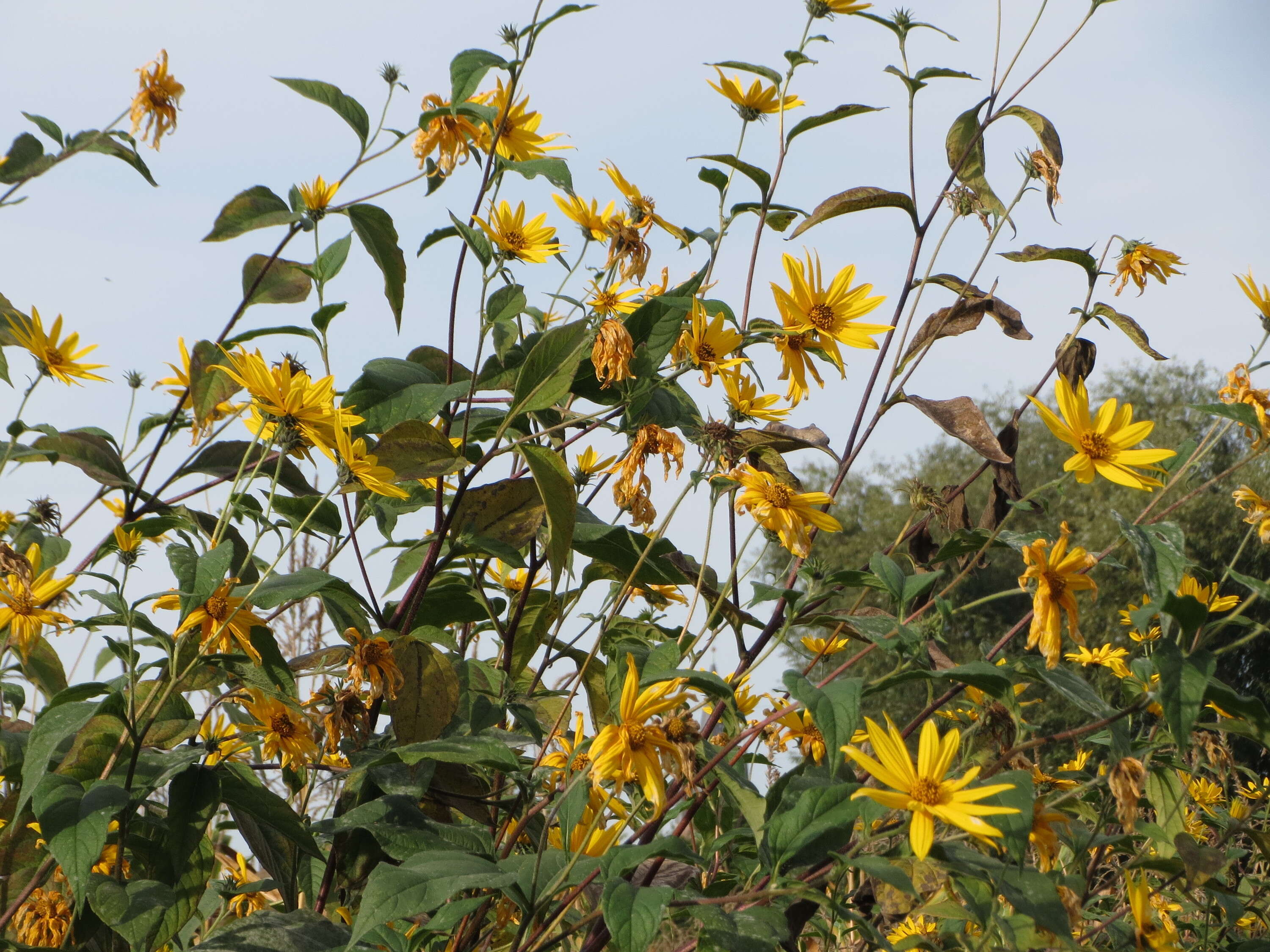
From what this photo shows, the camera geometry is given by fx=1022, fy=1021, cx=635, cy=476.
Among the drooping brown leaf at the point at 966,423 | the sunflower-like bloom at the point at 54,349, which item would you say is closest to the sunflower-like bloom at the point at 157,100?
the sunflower-like bloom at the point at 54,349

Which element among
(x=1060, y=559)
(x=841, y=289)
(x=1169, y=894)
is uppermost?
(x=841, y=289)

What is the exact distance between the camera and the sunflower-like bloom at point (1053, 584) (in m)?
0.80

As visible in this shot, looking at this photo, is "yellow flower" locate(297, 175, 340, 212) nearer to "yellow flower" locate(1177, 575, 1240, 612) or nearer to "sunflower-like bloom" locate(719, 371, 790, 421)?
"sunflower-like bloom" locate(719, 371, 790, 421)

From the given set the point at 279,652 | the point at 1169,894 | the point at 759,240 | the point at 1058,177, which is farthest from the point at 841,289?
the point at 1169,894

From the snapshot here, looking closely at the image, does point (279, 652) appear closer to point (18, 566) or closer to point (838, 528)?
point (18, 566)

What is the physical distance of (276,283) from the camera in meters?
1.19

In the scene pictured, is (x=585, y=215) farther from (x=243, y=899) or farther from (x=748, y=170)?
(x=243, y=899)

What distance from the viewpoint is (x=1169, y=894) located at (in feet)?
4.96

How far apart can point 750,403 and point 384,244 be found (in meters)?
0.42

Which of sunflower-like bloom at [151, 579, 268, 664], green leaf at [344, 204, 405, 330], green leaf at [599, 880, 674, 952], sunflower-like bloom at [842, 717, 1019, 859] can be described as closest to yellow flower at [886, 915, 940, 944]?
sunflower-like bloom at [842, 717, 1019, 859]

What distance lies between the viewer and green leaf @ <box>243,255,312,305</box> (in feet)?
3.83

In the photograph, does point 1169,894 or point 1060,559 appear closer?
point 1060,559

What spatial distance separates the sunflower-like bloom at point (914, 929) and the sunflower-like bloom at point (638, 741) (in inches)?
13.7

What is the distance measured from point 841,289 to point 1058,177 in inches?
10.4
